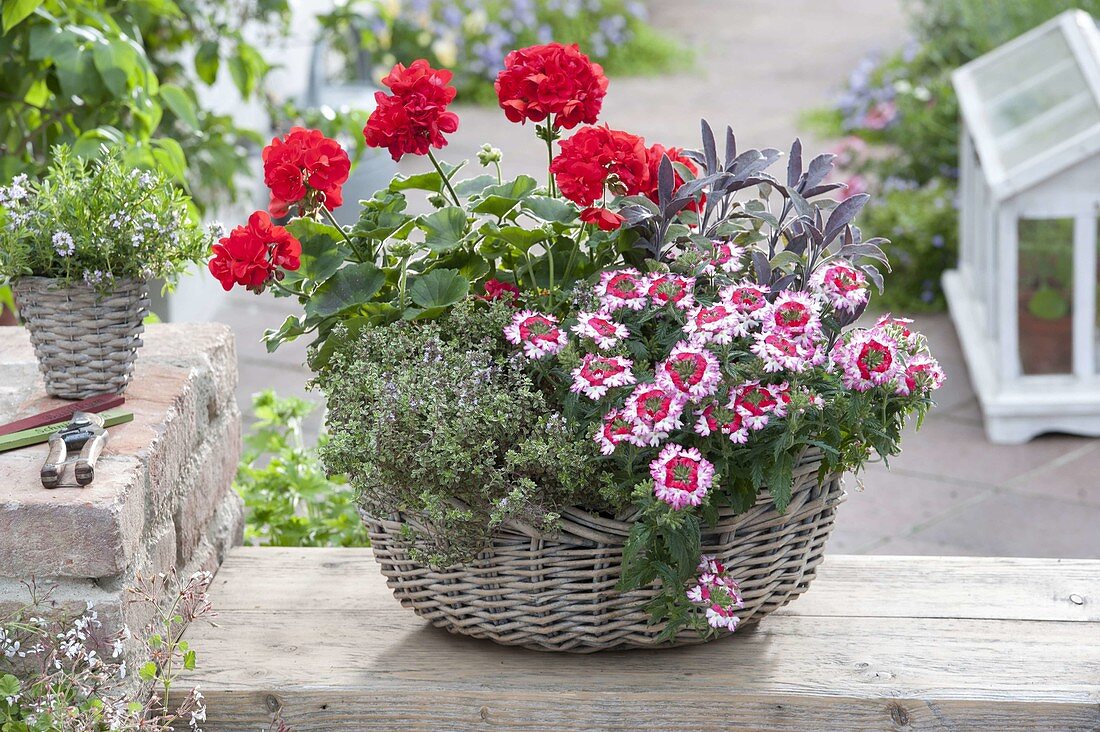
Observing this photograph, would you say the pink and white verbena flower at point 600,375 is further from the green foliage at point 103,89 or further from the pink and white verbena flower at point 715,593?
the green foliage at point 103,89

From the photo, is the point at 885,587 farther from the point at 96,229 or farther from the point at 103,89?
the point at 103,89

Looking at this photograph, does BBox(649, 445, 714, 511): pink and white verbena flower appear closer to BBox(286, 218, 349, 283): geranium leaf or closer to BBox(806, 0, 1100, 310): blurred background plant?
BBox(286, 218, 349, 283): geranium leaf

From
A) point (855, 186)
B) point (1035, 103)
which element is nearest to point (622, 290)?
point (1035, 103)

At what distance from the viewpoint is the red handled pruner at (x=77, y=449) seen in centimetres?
159

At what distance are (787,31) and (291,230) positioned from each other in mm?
9969

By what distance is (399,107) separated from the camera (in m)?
1.69

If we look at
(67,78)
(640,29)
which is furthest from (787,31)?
(67,78)

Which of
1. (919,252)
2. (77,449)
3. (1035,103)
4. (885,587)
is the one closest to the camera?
(77,449)

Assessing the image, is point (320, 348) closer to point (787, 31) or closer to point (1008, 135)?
point (1008, 135)

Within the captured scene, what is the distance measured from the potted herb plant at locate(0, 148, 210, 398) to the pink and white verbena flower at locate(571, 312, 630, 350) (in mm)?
598

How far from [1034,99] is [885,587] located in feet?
9.28

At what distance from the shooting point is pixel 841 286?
5.34 feet

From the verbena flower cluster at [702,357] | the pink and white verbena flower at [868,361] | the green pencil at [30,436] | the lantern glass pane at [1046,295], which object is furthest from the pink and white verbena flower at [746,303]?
the lantern glass pane at [1046,295]

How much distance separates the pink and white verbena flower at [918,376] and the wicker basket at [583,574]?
5.4 inches
